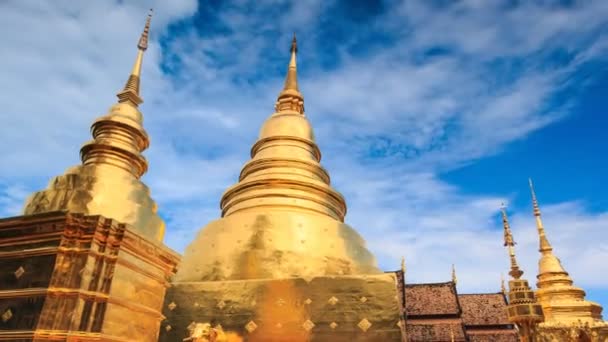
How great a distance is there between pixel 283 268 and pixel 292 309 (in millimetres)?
771

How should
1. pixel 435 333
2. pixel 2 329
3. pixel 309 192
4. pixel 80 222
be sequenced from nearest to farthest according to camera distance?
pixel 2 329, pixel 80 222, pixel 309 192, pixel 435 333

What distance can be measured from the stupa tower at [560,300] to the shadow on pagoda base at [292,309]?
37.5ft

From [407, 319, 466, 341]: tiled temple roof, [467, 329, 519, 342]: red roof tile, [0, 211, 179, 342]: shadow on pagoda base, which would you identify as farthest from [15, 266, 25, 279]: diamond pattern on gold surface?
[467, 329, 519, 342]: red roof tile

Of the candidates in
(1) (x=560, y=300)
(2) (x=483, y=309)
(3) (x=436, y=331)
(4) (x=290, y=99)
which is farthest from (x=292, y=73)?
(2) (x=483, y=309)

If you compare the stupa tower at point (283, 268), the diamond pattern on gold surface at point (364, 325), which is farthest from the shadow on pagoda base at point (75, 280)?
the diamond pattern on gold surface at point (364, 325)

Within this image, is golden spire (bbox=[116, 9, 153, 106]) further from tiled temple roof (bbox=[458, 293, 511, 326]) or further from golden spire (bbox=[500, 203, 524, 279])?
tiled temple roof (bbox=[458, 293, 511, 326])

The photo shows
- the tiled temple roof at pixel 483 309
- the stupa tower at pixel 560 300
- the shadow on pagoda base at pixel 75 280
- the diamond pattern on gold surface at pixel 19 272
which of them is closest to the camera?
the shadow on pagoda base at pixel 75 280

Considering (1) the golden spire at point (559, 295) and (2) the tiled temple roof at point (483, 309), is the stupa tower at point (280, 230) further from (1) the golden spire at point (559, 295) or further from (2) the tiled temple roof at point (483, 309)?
(2) the tiled temple roof at point (483, 309)

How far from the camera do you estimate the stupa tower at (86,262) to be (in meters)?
4.29

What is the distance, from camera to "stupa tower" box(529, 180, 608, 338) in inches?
558

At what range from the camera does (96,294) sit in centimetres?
441

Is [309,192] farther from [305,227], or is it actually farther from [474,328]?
[474,328]

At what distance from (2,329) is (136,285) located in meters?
1.22


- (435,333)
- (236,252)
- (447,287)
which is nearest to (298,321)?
(236,252)
